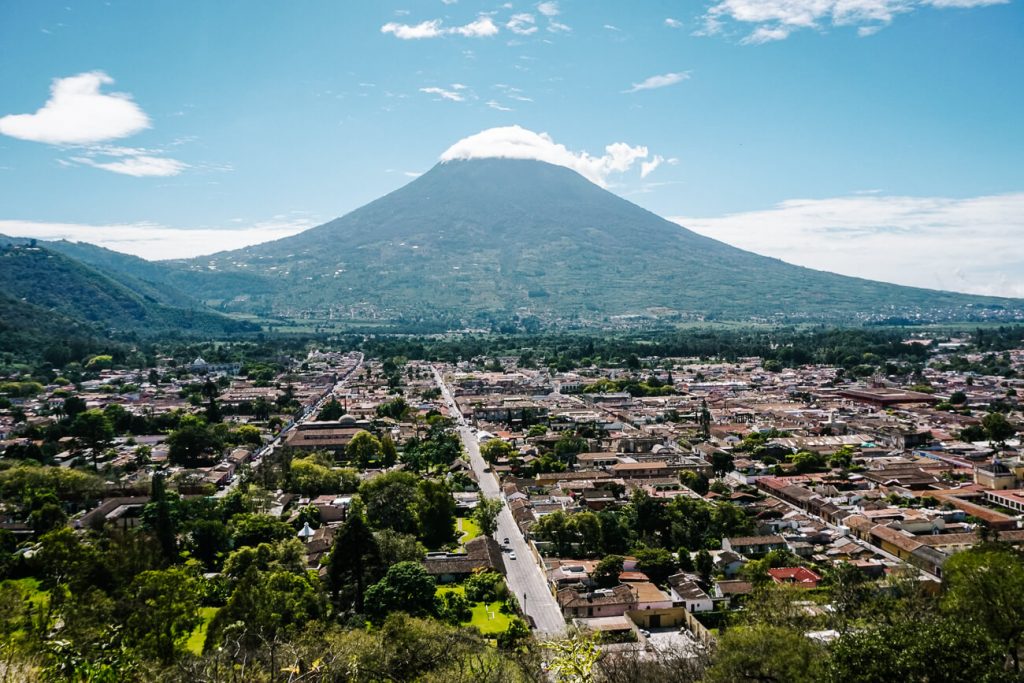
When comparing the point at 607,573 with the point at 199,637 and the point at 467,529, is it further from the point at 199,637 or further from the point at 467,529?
the point at 199,637

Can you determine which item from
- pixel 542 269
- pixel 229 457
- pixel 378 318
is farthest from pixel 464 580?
pixel 542 269

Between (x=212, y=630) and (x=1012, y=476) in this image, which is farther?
(x=1012, y=476)

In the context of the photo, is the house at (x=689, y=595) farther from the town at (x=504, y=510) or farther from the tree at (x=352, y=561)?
the tree at (x=352, y=561)

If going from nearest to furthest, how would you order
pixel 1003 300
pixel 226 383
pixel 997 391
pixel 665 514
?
pixel 665 514 < pixel 997 391 < pixel 226 383 < pixel 1003 300

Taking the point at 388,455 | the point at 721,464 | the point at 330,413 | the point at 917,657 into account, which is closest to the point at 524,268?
the point at 330,413

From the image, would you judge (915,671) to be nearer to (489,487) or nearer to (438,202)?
(489,487)

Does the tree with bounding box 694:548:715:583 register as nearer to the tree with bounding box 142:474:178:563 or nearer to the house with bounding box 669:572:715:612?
the house with bounding box 669:572:715:612

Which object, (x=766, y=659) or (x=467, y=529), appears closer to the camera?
(x=766, y=659)
